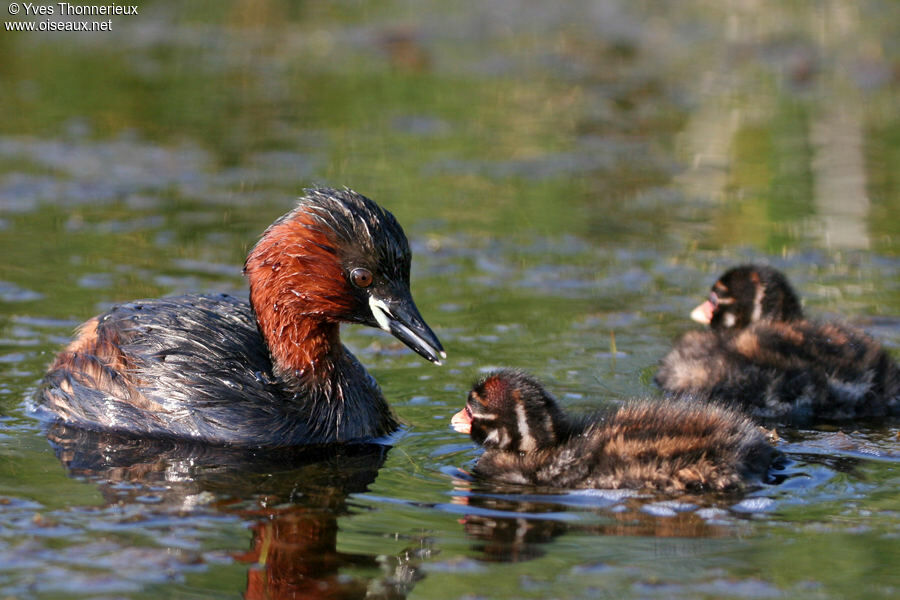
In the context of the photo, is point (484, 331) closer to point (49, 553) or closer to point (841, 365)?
point (841, 365)

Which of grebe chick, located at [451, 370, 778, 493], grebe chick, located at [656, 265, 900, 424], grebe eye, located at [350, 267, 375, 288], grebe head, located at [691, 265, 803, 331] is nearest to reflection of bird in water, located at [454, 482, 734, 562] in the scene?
grebe chick, located at [451, 370, 778, 493]

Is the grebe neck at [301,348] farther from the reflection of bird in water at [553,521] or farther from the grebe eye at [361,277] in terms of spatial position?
the reflection of bird in water at [553,521]

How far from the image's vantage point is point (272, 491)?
635cm

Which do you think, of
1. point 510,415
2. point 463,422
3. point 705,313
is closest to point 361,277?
point 463,422

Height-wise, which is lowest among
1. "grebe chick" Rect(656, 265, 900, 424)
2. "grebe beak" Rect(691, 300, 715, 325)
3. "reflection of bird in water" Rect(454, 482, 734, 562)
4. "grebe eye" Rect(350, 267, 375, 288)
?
"reflection of bird in water" Rect(454, 482, 734, 562)

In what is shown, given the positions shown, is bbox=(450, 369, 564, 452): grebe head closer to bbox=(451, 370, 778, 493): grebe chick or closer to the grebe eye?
bbox=(451, 370, 778, 493): grebe chick

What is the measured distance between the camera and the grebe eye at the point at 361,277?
7.20 metres

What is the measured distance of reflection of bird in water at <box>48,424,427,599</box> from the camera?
17.4 ft

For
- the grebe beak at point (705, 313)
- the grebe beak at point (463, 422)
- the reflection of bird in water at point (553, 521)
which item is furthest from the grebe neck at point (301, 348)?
the grebe beak at point (705, 313)

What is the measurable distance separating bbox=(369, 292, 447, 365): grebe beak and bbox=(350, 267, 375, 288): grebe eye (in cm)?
9

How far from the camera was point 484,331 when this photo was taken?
354 inches

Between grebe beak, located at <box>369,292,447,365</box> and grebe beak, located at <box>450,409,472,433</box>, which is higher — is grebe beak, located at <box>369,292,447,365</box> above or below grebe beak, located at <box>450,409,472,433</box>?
above

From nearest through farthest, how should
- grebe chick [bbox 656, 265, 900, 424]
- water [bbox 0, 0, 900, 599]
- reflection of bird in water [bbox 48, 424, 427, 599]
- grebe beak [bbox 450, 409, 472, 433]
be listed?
reflection of bird in water [bbox 48, 424, 427, 599], water [bbox 0, 0, 900, 599], grebe beak [bbox 450, 409, 472, 433], grebe chick [bbox 656, 265, 900, 424]

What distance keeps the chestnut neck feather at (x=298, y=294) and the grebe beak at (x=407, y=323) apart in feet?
0.58
